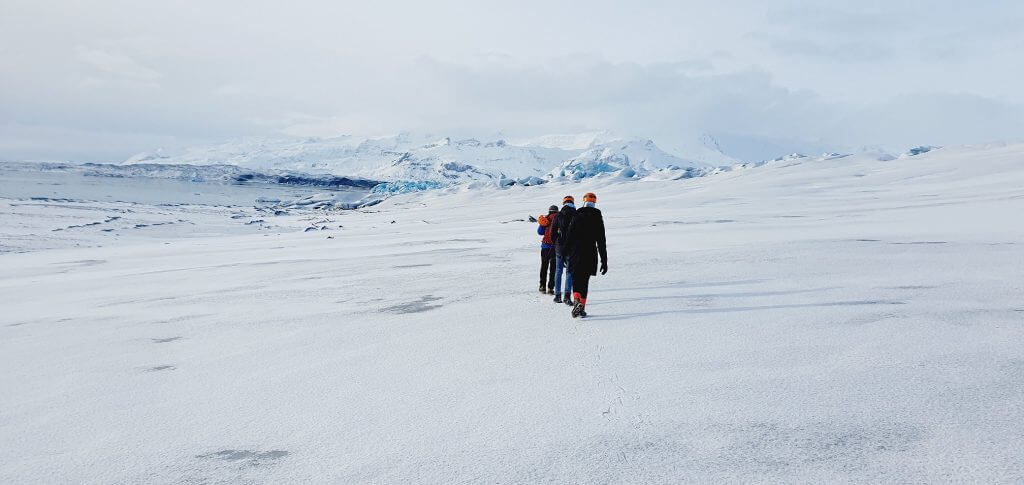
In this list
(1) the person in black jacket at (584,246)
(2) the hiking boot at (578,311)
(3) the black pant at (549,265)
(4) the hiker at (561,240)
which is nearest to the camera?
(2) the hiking boot at (578,311)

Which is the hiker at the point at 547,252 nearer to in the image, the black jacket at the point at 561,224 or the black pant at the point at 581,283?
the black jacket at the point at 561,224

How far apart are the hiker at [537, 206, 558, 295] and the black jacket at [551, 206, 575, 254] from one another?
25 centimetres

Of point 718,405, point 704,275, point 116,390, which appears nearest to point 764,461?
point 718,405

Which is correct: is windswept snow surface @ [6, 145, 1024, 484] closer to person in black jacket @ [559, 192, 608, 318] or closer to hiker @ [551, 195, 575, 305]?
hiker @ [551, 195, 575, 305]

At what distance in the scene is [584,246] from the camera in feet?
25.1

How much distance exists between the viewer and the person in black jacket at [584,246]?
7582mm

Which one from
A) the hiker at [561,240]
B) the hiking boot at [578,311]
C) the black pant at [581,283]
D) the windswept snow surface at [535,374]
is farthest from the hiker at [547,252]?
the hiking boot at [578,311]

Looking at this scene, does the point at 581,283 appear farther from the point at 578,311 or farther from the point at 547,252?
the point at 547,252

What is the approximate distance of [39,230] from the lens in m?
29.3

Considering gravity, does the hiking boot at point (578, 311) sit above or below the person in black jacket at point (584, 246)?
below

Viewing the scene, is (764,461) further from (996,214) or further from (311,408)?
(996,214)

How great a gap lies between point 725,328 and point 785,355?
1.12 meters

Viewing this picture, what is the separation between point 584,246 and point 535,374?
2723mm

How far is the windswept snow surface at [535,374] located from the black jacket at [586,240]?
0.69 meters
